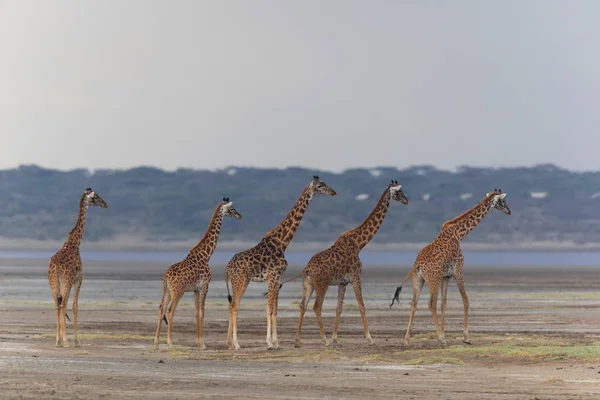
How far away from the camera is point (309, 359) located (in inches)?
852

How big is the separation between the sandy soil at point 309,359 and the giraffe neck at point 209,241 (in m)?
1.79

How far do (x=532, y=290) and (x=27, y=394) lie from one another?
39.0 meters

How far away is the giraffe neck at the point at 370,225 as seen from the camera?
2588cm

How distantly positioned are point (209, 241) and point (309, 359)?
3928 millimetres

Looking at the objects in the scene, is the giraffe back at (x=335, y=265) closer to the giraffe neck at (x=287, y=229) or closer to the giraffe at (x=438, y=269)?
the giraffe neck at (x=287, y=229)

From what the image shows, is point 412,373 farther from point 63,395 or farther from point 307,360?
point 63,395

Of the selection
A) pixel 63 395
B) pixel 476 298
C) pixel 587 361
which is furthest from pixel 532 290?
pixel 63 395

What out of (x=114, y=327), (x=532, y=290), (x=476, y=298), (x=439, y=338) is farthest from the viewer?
(x=532, y=290)

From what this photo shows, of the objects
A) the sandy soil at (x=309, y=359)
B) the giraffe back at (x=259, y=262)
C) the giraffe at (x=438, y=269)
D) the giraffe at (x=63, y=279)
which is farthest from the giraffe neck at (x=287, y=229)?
the giraffe at (x=63, y=279)

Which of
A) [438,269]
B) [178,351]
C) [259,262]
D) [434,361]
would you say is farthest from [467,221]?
[178,351]

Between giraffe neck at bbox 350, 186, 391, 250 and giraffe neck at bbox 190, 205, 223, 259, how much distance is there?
9.08 ft

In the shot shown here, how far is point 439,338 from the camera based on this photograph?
80.8ft

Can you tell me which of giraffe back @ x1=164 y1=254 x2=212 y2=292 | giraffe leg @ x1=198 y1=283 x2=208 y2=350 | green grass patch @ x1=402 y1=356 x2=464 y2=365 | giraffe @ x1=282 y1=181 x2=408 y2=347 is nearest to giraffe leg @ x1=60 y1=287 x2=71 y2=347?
giraffe back @ x1=164 y1=254 x2=212 y2=292

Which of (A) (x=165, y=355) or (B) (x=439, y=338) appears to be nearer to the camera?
(A) (x=165, y=355)
